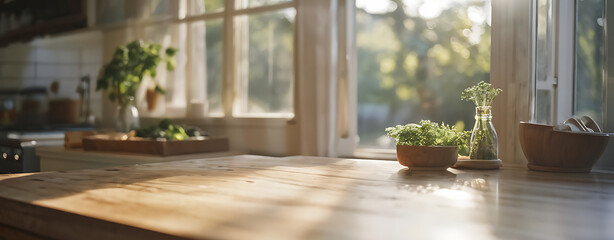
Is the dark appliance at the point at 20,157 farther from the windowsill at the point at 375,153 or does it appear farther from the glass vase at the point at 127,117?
the windowsill at the point at 375,153

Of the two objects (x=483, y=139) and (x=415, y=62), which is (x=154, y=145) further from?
(x=415, y=62)

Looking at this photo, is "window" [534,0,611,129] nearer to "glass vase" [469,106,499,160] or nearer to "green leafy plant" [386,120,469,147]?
"glass vase" [469,106,499,160]

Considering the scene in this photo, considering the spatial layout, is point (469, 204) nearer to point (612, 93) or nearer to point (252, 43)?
point (612, 93)

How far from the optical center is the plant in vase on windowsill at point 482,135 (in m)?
1.32

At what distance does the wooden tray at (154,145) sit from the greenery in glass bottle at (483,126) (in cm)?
153

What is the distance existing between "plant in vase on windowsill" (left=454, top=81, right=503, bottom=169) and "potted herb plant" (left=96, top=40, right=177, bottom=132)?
211 centimetres

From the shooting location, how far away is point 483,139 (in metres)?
1.35

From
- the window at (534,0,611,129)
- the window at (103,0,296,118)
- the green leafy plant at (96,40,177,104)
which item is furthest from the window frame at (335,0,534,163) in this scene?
the green leafy plant at (96,40,177,104)

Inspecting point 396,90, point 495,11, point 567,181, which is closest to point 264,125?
point 495,11

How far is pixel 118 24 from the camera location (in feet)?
11.9

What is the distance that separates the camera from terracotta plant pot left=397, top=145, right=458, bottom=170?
1.24 metres

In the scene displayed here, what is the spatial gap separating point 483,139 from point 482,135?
0.01 metres

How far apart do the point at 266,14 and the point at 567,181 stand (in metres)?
2.06

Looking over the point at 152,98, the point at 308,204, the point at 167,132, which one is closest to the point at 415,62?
the point at 152,98
